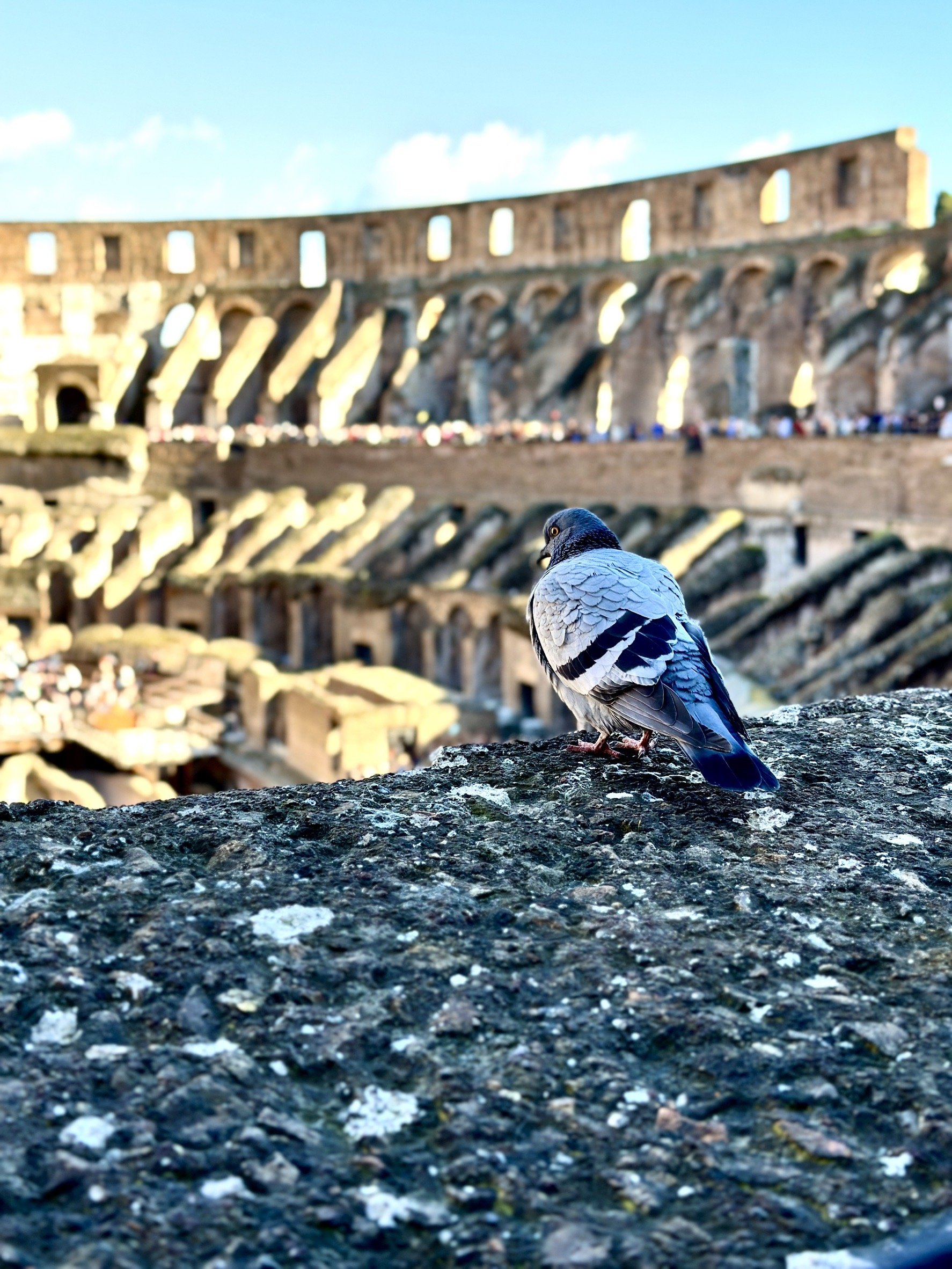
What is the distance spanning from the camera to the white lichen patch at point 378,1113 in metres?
2.12

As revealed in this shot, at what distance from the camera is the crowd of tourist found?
960 inches

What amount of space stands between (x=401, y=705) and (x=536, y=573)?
16.3 feet

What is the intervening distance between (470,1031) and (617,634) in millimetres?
1502

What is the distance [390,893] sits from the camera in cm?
288

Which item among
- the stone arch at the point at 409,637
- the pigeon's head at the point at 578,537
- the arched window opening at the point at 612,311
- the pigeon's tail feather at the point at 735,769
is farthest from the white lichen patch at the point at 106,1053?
the arched window opening at the point at 612,311

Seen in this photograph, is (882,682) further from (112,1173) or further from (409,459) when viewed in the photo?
(409,459)

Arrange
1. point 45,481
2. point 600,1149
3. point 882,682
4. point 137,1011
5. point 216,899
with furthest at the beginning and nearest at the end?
1. point 45,481
2. point 882,682
3. point 216,899
4. point 137,1011
5. point 600,1149

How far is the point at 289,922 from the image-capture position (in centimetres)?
273

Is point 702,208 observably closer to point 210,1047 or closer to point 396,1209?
point 210,1047

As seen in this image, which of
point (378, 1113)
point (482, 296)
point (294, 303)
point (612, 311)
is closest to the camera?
point (378, 1113)

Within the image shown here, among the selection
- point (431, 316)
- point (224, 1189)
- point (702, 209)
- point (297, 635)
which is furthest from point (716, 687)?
point (431, 316)

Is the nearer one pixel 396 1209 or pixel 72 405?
pixel 396 1209

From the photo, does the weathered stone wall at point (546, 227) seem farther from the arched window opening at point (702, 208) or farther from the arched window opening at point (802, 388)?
the arched window opening at point (802, 388)

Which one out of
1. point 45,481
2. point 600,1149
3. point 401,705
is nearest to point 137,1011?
point 600,1149
